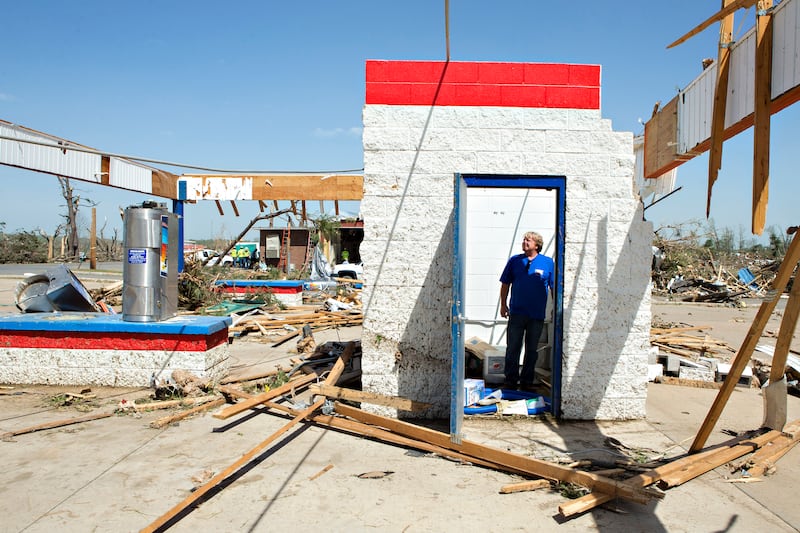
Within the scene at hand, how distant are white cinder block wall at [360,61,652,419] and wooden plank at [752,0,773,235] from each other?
1785 millimetres

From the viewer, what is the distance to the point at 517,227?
903 cm

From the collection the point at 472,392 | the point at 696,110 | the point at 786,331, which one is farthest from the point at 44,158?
the point at 786,331

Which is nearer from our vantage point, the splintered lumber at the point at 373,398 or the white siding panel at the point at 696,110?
the white siding panel at the point at 696,110

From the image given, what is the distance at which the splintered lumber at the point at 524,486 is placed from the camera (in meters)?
4.16

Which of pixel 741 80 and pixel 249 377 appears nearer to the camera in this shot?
pixel 741 80

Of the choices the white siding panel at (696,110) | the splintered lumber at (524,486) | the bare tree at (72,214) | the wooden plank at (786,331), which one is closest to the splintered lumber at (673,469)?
the splintered lumber at (524,486)

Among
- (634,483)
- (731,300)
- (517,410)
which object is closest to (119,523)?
(634,483)

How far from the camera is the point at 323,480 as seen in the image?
4355mm

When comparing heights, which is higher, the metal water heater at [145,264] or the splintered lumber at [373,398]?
the metal water heater at [145,264]

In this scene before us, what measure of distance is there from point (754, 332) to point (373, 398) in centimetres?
361

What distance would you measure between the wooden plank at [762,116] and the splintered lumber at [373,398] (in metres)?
3.52

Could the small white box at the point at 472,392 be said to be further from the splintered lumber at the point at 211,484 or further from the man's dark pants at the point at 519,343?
the splintered lumber at the point at 211,484

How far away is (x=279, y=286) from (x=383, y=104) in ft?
35.0

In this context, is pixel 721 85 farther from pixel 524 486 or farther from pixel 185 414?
pixel 185 414
